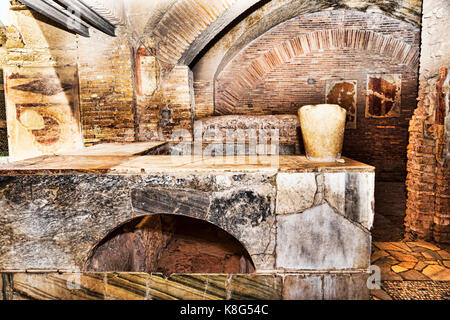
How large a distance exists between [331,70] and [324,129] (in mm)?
4525

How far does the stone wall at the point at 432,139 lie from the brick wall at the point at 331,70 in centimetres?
235

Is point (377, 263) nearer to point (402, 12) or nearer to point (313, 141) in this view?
point (313, 141)

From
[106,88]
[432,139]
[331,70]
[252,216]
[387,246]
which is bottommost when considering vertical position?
[387,246]

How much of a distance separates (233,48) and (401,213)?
4.32 meters

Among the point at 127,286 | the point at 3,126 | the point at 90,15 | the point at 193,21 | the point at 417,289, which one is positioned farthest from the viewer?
the point at 3,126

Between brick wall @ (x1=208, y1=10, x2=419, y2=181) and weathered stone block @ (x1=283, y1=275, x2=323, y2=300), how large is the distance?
13.9ft

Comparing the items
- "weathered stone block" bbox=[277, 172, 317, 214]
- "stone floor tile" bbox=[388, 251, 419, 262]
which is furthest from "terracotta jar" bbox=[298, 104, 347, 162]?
"stone floor tile" bbox=[388, 251, 419, 262]

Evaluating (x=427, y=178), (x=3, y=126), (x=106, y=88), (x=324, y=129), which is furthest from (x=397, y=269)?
(x=3, y=126)

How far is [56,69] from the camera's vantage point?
12.7 feet

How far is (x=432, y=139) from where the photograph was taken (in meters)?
3.08

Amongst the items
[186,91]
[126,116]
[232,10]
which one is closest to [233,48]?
[232,10]

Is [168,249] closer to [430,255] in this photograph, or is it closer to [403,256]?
[403,256]

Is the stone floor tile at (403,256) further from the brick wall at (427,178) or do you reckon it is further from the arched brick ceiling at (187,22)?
the arched brick ceiling at (187,22)

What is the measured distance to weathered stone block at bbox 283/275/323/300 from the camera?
158 centimetres
